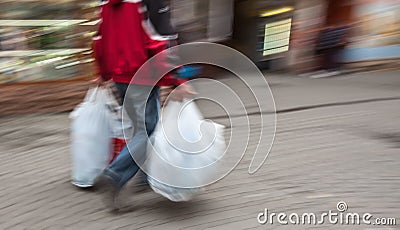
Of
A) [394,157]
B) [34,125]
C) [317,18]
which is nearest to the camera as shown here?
[394,157]

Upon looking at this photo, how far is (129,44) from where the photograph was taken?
341 centimetres

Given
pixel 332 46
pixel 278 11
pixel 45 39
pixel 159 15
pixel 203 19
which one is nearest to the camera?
pixel 159 15

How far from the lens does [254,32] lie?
10.4 m

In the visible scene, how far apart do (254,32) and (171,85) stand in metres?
7.23

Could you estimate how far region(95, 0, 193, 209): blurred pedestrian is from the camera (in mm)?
3365

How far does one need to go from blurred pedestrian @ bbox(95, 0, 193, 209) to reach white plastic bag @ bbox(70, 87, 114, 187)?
0.77ft

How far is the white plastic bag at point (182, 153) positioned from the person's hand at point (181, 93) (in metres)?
0.04

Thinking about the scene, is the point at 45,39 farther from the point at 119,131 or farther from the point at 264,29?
the point at 264,29

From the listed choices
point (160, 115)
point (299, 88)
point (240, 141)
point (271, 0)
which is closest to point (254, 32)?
point (271, 0)

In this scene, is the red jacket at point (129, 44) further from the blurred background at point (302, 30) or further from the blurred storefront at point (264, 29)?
the blurred storefront at point (264, 29)

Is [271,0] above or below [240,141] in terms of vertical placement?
above

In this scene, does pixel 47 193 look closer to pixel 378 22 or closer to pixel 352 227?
pixel 352 227
